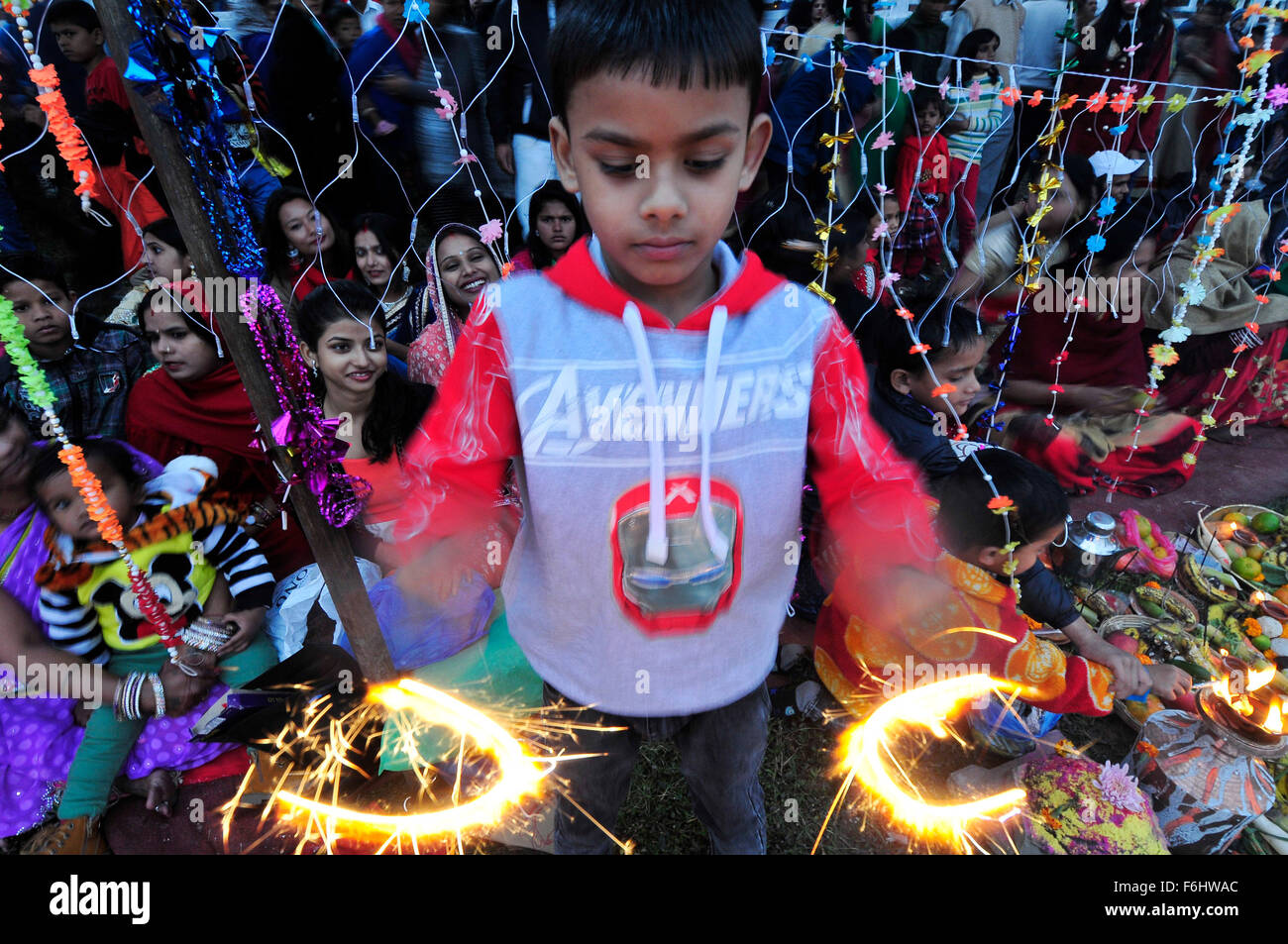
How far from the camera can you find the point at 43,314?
7.07ft

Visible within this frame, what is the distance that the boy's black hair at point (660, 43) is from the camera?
0.75 m

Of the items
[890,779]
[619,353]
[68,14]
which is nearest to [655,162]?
[619,353]

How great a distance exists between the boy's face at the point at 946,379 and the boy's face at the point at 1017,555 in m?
0.58

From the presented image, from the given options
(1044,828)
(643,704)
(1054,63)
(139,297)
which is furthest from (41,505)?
(1054,63)

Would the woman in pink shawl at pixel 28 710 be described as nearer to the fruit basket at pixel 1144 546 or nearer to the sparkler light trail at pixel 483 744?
the sparkler light trail at pixel 483 744

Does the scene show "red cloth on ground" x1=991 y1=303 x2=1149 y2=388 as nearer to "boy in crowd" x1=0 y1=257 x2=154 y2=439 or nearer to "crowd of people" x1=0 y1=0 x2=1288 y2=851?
"crowd of people" x1=0 y1=0 x2=1288 y2=851

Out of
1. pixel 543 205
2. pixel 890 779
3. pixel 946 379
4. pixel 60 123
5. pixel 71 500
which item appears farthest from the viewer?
pixel 543 205

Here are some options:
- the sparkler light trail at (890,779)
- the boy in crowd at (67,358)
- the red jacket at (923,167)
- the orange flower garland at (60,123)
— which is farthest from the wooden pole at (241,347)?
the red jacket at (923,167)

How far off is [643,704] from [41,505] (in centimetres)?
A: 181

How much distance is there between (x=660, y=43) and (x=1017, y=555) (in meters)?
1.67

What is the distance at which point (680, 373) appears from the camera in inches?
36.9

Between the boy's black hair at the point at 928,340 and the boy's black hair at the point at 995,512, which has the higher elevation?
the boy's black hair at the point at 928,340

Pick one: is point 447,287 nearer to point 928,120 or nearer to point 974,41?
point 928,120

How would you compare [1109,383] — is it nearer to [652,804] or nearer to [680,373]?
[652,804]
